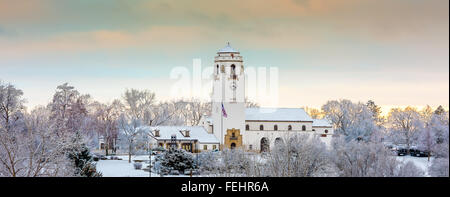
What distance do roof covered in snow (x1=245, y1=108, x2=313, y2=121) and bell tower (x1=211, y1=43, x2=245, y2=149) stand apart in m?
2.50

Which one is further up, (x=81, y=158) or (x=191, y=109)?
(x=191, y=109)

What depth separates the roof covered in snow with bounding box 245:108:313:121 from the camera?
224 ft

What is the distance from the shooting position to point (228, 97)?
2596 inches

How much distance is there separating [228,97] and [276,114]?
6.81 m

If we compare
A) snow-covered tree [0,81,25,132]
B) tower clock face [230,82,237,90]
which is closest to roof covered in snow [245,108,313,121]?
tower clock face [230,82,237,90]

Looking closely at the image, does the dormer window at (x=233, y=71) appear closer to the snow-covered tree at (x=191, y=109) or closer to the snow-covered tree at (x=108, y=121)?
the snow-covered tree at (x=108, y=121)

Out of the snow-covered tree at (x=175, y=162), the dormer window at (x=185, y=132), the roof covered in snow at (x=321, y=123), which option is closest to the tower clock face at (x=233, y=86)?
the dormer window at (x=185, y=132)

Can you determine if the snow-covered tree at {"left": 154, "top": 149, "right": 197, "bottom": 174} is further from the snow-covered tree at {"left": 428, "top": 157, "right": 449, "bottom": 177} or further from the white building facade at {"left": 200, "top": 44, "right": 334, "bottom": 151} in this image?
the white building facade at {"left": 200, "top": 44, "right": 334, "bottom": 151}

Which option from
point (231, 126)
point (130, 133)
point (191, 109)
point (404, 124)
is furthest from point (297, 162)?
point (191, 109)

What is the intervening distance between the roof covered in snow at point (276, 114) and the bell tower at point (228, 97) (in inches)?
98.3

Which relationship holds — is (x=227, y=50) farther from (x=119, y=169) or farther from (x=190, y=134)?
(x=119, y=169)

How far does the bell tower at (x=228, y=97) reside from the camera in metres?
64.9
